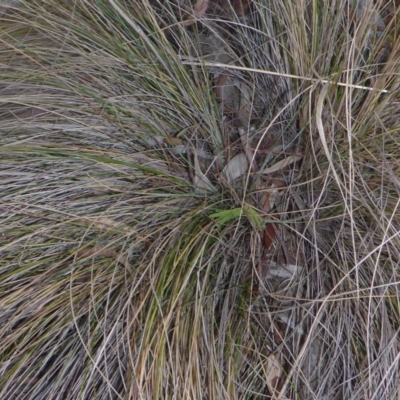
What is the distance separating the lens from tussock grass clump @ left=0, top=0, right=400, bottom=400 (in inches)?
35.7

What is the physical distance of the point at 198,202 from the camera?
1031mm

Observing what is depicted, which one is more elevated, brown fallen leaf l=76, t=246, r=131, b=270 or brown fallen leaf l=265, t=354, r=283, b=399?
brown fallen leaf l=76, t=246, r=131, b=270

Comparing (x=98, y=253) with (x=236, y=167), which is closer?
(x=98, y=253)

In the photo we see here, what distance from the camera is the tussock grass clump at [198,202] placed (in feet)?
2.97

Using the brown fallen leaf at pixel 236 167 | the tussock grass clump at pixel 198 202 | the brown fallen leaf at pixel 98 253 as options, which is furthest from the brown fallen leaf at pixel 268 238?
the brown fallen leaf at pixel 98 253

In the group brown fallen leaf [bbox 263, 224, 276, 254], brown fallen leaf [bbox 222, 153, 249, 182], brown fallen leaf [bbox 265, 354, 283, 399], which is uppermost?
brown fallen leaf [bbox 222, 153, 249, 182]

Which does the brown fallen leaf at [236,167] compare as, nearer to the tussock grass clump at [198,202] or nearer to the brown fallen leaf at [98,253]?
the tussock grass clump at [198,202]

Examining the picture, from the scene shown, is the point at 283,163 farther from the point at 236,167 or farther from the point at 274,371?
the point at 274,371

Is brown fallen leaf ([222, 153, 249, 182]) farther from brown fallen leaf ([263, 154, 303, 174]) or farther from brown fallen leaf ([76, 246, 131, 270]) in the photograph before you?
brown fallen leaf ([76, 246, 131, 270])

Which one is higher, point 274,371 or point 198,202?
point 198,202

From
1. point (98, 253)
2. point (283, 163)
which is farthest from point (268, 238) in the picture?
point (98, 253)

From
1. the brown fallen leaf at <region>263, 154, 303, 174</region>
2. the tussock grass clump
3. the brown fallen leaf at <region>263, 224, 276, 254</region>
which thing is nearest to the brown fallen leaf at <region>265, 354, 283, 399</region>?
the tussock grass clump

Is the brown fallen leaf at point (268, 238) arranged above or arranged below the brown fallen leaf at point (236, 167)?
below

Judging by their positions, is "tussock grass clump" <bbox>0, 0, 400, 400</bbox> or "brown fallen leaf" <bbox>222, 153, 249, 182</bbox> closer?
"tussock grass clump" <bbox>0, 0, 400, 400</bbox>
